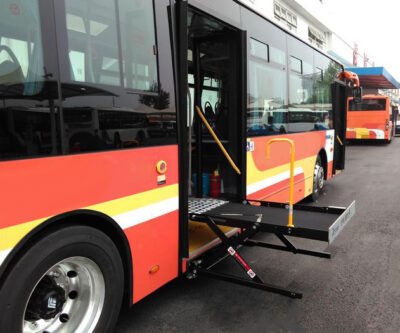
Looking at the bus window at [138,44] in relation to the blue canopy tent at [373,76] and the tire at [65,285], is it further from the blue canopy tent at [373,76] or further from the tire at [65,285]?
the blue canopy tent at [373,76]

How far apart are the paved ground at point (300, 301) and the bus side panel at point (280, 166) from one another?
86cm

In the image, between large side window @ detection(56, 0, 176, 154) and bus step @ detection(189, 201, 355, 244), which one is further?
bus step @ detection(189, 201, 355, 244)

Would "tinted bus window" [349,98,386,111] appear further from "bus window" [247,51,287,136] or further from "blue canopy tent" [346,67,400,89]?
"bus window" [247,51,287,136]

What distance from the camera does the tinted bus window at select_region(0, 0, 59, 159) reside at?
6.38 ft

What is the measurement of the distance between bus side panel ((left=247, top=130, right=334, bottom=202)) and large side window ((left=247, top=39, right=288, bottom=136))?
188 mm

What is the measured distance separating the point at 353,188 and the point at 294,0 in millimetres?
12880

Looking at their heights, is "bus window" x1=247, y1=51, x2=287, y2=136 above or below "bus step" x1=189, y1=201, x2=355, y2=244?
above

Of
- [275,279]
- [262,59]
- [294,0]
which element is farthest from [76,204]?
[294,0]

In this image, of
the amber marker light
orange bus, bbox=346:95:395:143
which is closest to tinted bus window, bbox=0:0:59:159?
the amber marker light

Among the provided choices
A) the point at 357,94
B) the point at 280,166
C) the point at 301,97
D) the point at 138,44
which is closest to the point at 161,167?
the point at 138,44

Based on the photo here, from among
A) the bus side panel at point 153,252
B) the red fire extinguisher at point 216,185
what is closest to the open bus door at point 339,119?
the red fire extinguisher at point 216,185

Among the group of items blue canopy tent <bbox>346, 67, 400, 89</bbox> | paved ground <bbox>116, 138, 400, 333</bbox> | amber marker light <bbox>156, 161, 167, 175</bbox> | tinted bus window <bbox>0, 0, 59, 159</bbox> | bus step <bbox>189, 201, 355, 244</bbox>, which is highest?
blue canopy tent <bbox>346, 67, 400, 89</bbox>

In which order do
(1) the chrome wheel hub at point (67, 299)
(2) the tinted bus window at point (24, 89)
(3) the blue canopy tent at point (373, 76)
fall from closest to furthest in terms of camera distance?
(2) the tinted bus window at point (24, 89), (1) the chrome wheel hub at point (67, 299), (3) the blue canopy tent at point (373, 76)

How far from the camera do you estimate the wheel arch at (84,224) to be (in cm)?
199
